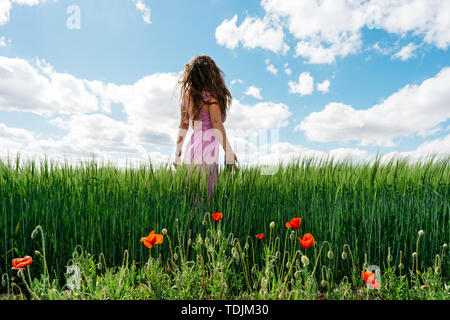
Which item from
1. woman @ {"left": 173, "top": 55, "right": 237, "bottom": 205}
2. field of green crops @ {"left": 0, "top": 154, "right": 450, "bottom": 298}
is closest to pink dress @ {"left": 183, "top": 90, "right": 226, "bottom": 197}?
woman @ {"left": 173, "top": 55, "right": 237, "bottom": 205}

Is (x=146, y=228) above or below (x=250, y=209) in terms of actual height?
below

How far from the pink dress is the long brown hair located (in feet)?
0.22

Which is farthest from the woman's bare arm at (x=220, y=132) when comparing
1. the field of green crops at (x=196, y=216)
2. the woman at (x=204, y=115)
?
the field of green crops at (x=196, y=216)

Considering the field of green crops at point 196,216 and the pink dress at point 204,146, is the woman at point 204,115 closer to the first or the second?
the pink dress at point 204,146

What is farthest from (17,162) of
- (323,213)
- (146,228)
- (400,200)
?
(400,200)

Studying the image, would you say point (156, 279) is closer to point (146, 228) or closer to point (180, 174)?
point (146, 228)

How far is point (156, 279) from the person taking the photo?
1.87 meters

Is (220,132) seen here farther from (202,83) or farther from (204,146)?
(202,83)

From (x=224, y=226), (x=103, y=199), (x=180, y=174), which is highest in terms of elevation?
(x=180, y=174)

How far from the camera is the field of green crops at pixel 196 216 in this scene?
2.57m

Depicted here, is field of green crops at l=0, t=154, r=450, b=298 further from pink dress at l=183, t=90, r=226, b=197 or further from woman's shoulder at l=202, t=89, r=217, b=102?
woman's shoulder at l=202, t=89, r=217, b=102

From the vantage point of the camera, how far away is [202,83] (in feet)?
11.5

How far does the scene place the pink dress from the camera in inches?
126

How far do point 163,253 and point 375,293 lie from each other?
5.33 feet
